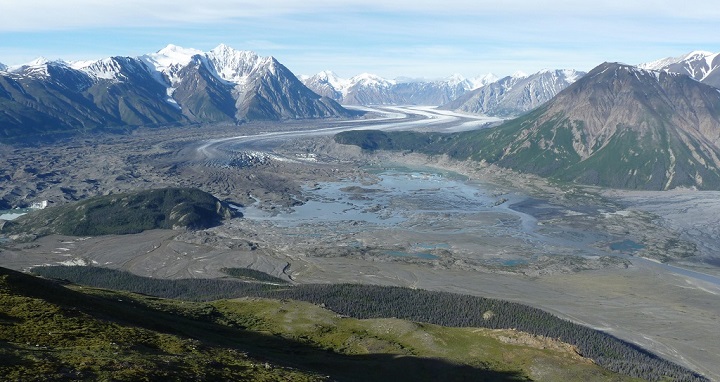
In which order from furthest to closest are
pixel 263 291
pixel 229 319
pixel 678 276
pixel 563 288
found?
pixel 678 276, pixel 563 288, pixel 263 291, pixel 229 319

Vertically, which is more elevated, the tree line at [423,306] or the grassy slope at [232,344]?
the grassy slope at [232,344]

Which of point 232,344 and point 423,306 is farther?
point 423,306

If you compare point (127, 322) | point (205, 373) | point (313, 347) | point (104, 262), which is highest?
point (205, 373)

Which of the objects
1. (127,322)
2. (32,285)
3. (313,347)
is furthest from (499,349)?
(32,285)

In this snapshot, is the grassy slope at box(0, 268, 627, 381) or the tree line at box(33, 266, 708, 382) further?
the tree line at box(33, 266, 708, 382)

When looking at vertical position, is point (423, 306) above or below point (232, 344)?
below

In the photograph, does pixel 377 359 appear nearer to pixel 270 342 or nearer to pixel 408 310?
pixel 270 342

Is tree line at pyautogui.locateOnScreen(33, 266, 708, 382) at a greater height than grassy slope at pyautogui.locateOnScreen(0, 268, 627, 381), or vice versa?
grassy slope at pyautogui.locateOnScreen(0, 268, 627, 381)

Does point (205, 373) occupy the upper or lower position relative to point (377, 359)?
upper
